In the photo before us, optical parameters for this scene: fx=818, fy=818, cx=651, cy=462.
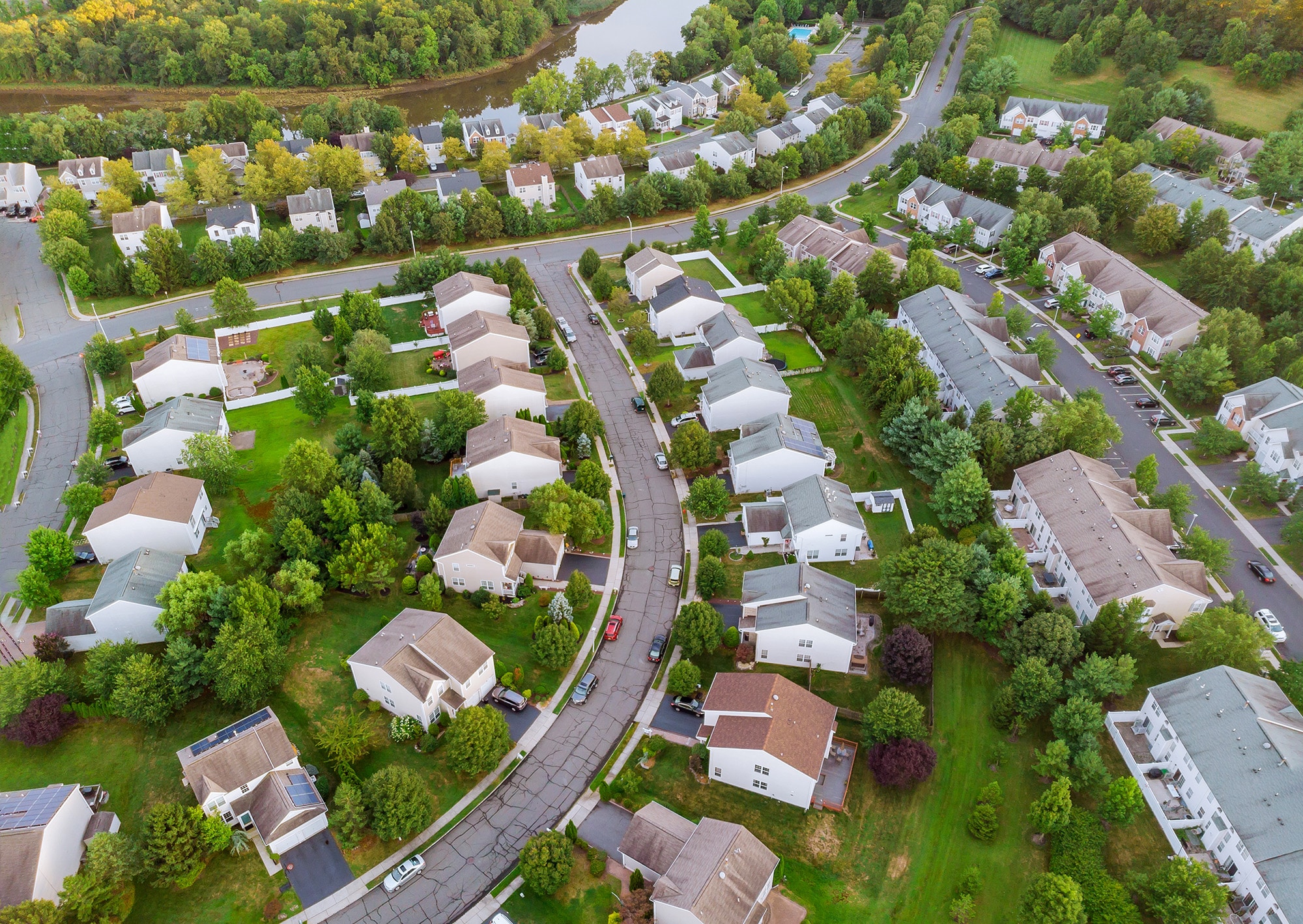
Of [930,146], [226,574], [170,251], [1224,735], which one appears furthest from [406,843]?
[930,146]

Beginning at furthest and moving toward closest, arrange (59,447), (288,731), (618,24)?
(618,24)
(59,447)
(288,731)

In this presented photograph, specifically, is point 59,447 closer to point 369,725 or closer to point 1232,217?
point 369,725

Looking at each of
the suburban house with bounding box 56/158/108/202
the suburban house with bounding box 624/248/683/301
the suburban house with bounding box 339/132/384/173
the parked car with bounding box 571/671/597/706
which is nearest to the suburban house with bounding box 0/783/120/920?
the parked car with bounding box 571/671/597/706

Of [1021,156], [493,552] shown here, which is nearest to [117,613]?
[493,552]

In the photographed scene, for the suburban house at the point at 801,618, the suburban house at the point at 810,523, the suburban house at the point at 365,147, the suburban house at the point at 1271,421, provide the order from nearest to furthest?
the suburban house at the point at 801,618
the suburban house at the point at 810,523
the suburban house at the point at 1271,421
the suburban house at the point at 365,147

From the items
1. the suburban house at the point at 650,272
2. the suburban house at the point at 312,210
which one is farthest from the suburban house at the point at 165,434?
the suburban house at the point at 650,272

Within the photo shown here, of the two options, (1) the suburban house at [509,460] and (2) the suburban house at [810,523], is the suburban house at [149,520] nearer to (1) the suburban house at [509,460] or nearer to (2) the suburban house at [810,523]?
(1) the suburban house at [509,460]
